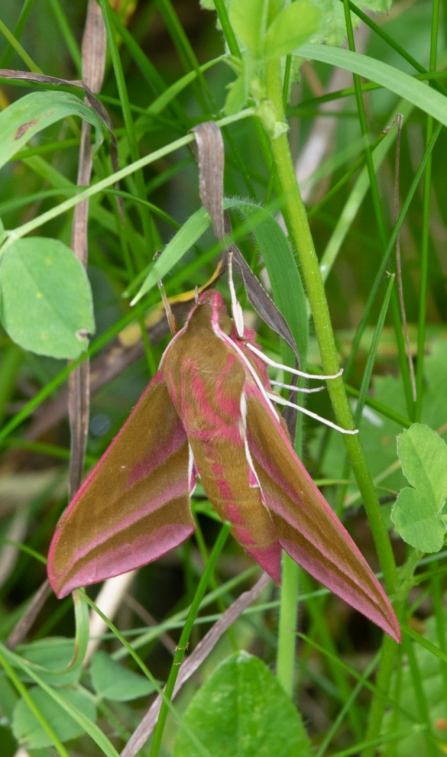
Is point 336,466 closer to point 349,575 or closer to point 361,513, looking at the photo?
point 361,513

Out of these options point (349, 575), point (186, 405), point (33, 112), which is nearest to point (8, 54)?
point (33, 112)

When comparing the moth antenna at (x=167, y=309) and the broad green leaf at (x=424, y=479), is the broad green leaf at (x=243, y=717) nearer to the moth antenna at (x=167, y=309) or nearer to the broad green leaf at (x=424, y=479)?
the broad green leaf at (x=424, y=479)

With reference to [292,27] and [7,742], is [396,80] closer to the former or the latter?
[292,27]

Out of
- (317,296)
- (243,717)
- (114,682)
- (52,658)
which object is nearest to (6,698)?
(52,658)

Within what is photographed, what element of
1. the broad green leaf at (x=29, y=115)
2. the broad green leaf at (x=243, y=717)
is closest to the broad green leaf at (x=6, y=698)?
the broad green leaf at (x=243, y=717)

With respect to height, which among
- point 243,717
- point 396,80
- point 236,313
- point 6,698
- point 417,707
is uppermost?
point 396,80
